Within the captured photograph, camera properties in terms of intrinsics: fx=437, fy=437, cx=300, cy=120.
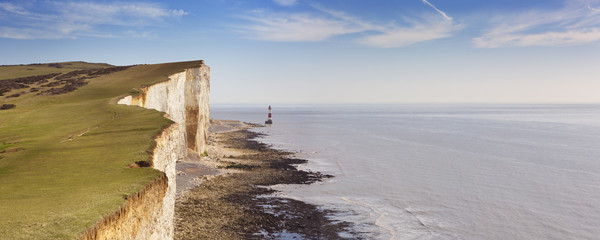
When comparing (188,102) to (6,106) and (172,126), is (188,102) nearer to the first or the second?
(6,106)

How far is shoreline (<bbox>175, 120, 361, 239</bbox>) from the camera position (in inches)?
686

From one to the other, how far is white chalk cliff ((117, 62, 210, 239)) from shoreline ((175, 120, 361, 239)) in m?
→ 2.99

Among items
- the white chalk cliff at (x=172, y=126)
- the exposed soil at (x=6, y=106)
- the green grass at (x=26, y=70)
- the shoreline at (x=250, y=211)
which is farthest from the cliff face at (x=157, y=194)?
the green grass at (x=26, y=70)

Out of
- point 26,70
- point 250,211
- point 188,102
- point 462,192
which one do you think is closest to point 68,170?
point 250,211

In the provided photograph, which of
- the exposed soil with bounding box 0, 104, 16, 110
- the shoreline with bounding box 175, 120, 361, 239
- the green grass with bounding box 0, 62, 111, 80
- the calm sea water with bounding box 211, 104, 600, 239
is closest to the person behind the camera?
the shoreline with bounding box 175, 120, 361, 239

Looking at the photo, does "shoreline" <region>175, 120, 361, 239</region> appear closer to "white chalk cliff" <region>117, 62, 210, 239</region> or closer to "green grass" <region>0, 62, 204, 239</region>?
"white chalk cliff" <region>117, 62, 210, 239</region>

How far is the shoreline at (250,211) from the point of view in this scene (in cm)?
1742

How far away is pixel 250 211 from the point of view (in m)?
20.6

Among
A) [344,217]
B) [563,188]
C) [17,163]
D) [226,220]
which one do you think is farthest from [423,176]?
[17,163]

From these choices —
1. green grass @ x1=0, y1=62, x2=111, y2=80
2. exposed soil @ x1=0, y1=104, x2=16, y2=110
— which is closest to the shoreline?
exposed soil @ x1=0, y1=104, x2=16, y2=110

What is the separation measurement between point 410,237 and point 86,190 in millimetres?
13779

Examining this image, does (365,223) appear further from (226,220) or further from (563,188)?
(563,188)

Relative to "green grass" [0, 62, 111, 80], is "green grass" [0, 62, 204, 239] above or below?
below

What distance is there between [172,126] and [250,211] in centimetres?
828
